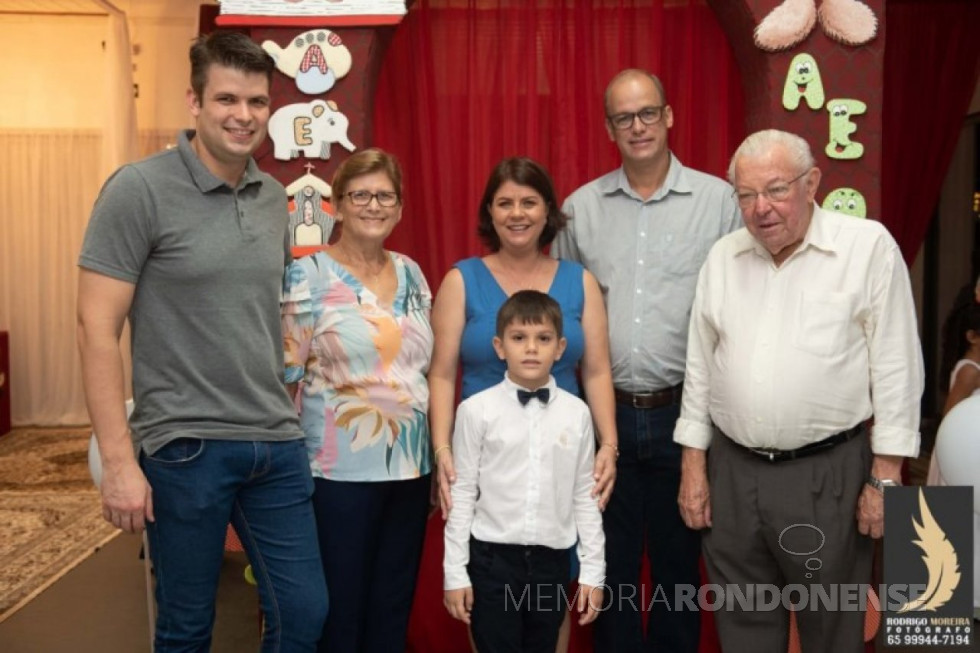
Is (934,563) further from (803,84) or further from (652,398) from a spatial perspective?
(803,84)

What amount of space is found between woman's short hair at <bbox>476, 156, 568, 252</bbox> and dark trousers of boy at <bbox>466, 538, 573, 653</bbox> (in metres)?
0.79

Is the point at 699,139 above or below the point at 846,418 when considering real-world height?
above

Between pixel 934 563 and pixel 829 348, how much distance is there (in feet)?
2.34

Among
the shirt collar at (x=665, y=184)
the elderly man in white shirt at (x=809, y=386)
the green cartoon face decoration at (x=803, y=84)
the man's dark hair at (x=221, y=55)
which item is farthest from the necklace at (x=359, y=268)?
the green cartoon face decoration at (x=803, y=84)

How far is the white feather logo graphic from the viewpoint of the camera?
7.24 feet

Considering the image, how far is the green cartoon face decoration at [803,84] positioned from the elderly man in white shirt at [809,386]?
70cm

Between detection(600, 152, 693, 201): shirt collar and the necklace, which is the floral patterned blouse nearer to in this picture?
the necklace

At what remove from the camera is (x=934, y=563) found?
88.0 inches

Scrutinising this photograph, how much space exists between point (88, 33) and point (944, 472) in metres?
6.90

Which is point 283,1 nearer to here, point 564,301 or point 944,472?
point 564,301

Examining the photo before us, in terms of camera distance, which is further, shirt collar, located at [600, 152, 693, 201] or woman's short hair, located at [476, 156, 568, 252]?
shirt collar, located at [600, 152, 693, 201]

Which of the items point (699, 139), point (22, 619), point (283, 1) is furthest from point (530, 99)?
point (22, 619)

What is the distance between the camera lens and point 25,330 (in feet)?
23.3

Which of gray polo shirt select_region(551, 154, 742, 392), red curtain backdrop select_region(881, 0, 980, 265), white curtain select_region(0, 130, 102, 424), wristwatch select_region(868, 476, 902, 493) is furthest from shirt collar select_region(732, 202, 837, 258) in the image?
white curtain select_region(0, 130, 102, 424)
